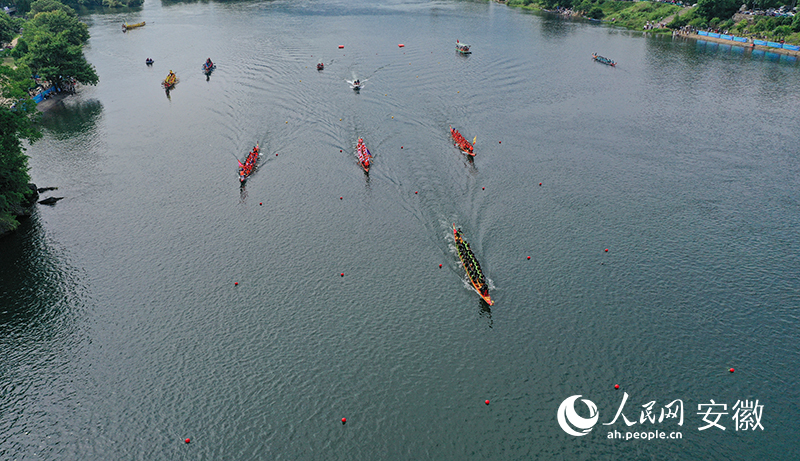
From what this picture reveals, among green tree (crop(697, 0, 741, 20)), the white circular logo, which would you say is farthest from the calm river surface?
green tree (crop(697, 0, 741, 20))

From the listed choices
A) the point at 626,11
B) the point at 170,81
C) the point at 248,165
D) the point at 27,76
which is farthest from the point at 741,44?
the point at 27,76

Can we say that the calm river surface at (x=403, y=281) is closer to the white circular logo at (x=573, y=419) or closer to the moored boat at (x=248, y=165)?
the white circular logo at (x=573, y=419)

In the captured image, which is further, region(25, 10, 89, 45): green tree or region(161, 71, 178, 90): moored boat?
region(25, 10, 89, 45): green tree

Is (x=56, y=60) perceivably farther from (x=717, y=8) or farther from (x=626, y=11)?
(x=717, y=8)

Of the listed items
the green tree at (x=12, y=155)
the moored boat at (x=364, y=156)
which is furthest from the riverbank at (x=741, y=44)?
the green tree at (x=12, y=155)

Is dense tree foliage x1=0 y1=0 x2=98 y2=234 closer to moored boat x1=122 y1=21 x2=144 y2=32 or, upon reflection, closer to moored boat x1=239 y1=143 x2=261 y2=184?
moored boat x1=122 y1=21 x2=144 y2=32

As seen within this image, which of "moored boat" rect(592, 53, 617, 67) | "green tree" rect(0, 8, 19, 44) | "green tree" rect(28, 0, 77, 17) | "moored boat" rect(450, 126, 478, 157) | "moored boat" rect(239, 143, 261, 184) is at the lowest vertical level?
"moored boat" rect(239, 143, 261, 184)
